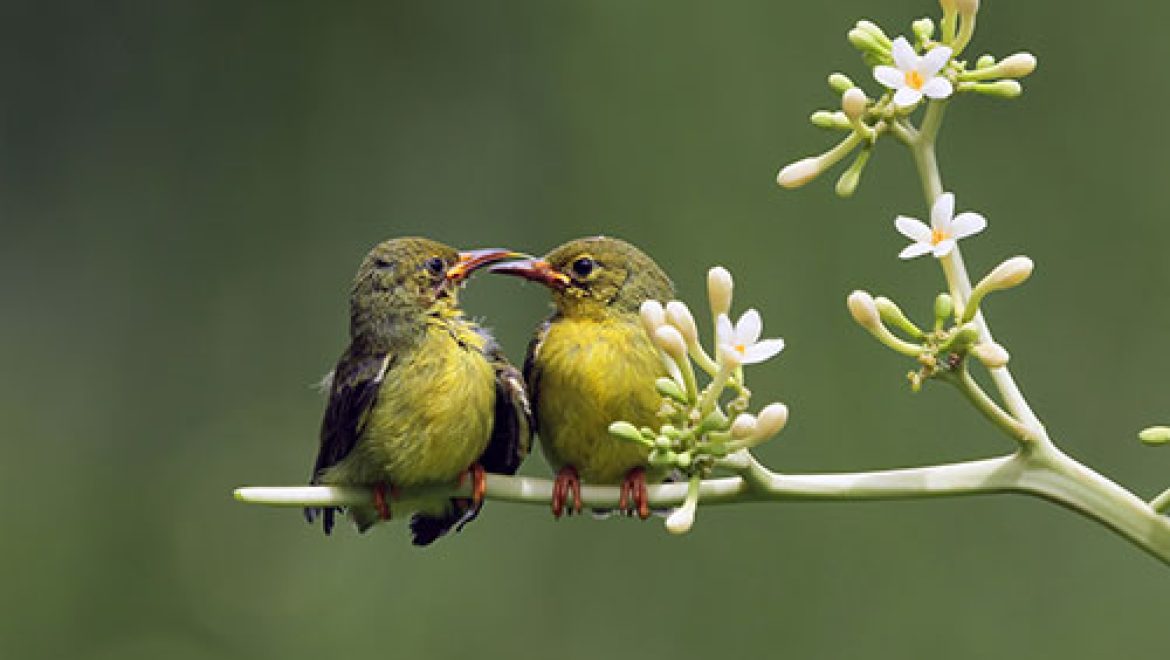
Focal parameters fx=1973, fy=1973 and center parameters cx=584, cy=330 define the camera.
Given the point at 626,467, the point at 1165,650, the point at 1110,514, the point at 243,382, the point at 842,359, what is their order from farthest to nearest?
1. the point at 243,382
2. the point at 842,359
3. the point at 1165,650
4. the point at 626,467
5. the point at 1110,514

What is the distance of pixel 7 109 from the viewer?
795cm

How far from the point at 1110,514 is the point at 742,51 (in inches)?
206

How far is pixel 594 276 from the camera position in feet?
11.9

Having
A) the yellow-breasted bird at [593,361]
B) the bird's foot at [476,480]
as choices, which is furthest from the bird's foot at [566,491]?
Answer: the bird's foot at [476,480]

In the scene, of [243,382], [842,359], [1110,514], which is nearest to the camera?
[1110,514]

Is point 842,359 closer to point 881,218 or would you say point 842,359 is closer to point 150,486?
point 881,218

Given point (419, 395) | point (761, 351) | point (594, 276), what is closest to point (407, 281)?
point (419, 395)

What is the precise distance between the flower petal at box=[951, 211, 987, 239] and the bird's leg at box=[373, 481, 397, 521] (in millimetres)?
1191

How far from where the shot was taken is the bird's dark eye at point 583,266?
11.9ft

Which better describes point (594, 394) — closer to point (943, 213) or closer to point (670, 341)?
point (670, 341)

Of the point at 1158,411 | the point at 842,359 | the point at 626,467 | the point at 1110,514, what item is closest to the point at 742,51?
the point at 842,359

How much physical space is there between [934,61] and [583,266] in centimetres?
131

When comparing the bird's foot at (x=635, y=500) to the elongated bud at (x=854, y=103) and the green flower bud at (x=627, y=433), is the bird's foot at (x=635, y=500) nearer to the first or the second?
the green flower bud at (x=627, y=433)

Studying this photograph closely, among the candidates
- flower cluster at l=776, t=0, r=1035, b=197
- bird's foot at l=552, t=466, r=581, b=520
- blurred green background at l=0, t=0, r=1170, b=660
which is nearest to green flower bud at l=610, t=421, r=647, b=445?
bird's foot at l=552, t=466, r=581, b=520
